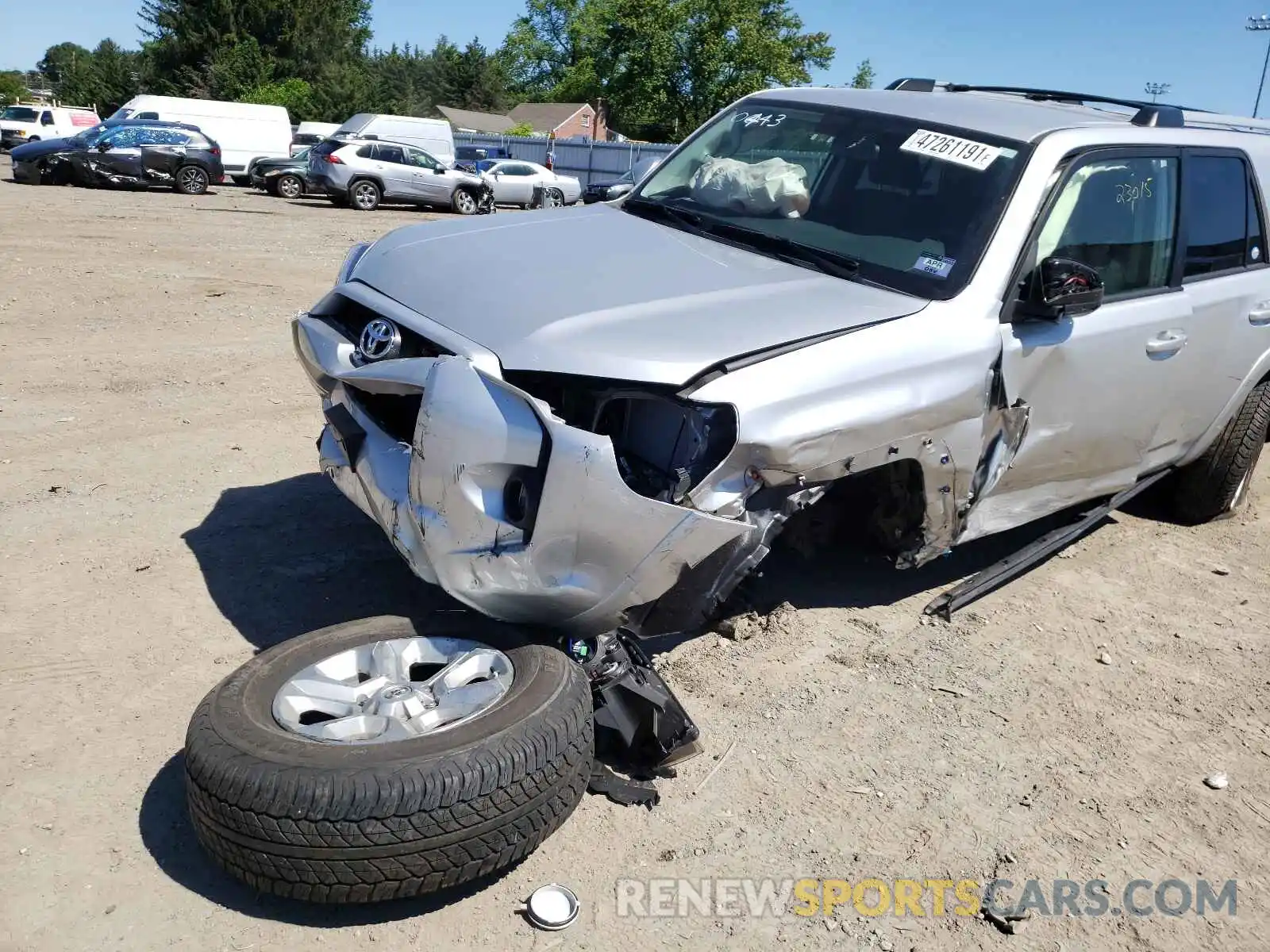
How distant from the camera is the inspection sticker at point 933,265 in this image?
145 inches

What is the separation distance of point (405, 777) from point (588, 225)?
98.9 inches

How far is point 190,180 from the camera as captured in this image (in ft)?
74.5

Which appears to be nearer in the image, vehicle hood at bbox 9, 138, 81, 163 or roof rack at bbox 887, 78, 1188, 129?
roof rack at bbox 887, 78, 1188, 129

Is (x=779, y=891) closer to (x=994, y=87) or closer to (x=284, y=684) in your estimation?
(x=284, y=684)

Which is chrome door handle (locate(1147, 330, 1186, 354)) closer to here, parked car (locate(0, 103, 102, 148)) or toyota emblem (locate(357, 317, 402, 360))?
toyota emblem (locate(357, 317, 402, 360))

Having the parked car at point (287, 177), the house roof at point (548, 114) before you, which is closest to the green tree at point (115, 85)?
the house roof at point (548, 114)

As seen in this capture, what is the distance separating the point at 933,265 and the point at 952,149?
0.63 meters

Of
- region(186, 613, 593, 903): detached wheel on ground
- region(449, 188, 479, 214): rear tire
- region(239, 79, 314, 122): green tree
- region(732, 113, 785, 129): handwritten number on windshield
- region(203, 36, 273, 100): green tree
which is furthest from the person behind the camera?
region(203, 36, 273, 100): green tree

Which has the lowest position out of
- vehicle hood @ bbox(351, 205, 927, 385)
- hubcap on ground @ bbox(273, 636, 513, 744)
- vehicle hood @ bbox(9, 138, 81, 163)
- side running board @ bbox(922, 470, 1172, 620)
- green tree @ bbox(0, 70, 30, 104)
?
green tree @ bbox(0, 70, 30, 104)

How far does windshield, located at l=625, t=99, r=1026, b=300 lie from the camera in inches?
149

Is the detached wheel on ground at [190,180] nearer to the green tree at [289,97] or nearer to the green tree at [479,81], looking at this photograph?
the green tree at [289,97]

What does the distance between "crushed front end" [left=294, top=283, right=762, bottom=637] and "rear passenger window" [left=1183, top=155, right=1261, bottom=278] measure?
2847mm

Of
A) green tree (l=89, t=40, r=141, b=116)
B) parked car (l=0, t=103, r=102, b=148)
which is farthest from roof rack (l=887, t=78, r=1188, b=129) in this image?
green tree (l=89, t=40, r=141, b=116)

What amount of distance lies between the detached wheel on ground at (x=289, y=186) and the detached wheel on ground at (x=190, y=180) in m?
1.93
